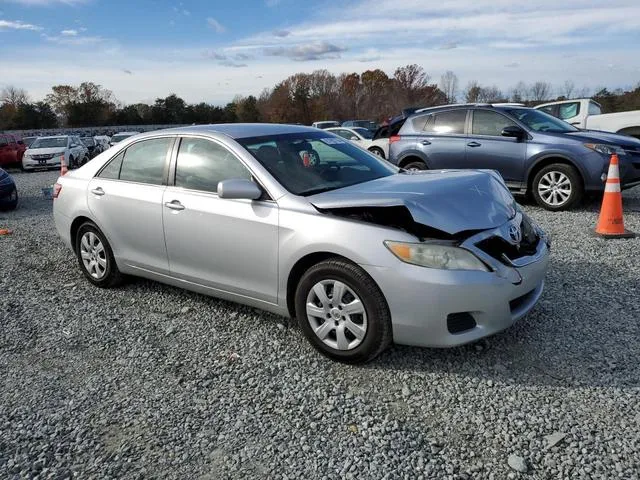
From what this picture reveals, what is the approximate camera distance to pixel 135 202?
4594mm

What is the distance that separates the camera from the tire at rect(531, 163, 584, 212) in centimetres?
792

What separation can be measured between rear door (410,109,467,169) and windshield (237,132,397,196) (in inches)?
179

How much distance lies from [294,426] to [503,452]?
108 centimetres

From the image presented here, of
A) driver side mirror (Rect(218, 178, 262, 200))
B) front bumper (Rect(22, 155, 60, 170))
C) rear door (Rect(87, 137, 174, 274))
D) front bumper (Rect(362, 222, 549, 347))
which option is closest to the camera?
front bumper (Rect(362, 222, 549, 347))

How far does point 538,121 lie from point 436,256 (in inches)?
251

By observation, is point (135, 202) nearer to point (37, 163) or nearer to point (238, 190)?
point (238, 190)

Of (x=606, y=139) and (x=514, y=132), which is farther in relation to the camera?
(x=514, y=132)

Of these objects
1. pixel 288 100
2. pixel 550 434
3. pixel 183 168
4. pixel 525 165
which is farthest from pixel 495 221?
pixel 288 100

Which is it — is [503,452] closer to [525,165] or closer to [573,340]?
[573,340]

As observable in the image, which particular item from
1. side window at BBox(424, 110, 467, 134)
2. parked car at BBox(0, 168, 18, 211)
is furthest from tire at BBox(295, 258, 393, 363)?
parked car at BBox(0, 168, 18, 211)

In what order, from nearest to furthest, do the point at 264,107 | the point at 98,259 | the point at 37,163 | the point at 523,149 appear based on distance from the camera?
the point at 98,259 < the point at 523,149 < the point at 37,163 < the point at 264,107

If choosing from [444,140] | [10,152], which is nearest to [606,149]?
[444,140]

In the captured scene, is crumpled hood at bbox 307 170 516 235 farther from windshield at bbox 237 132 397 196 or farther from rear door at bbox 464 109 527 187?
rear door at bbox 464 109 527 187

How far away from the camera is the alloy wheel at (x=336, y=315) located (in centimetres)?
335
